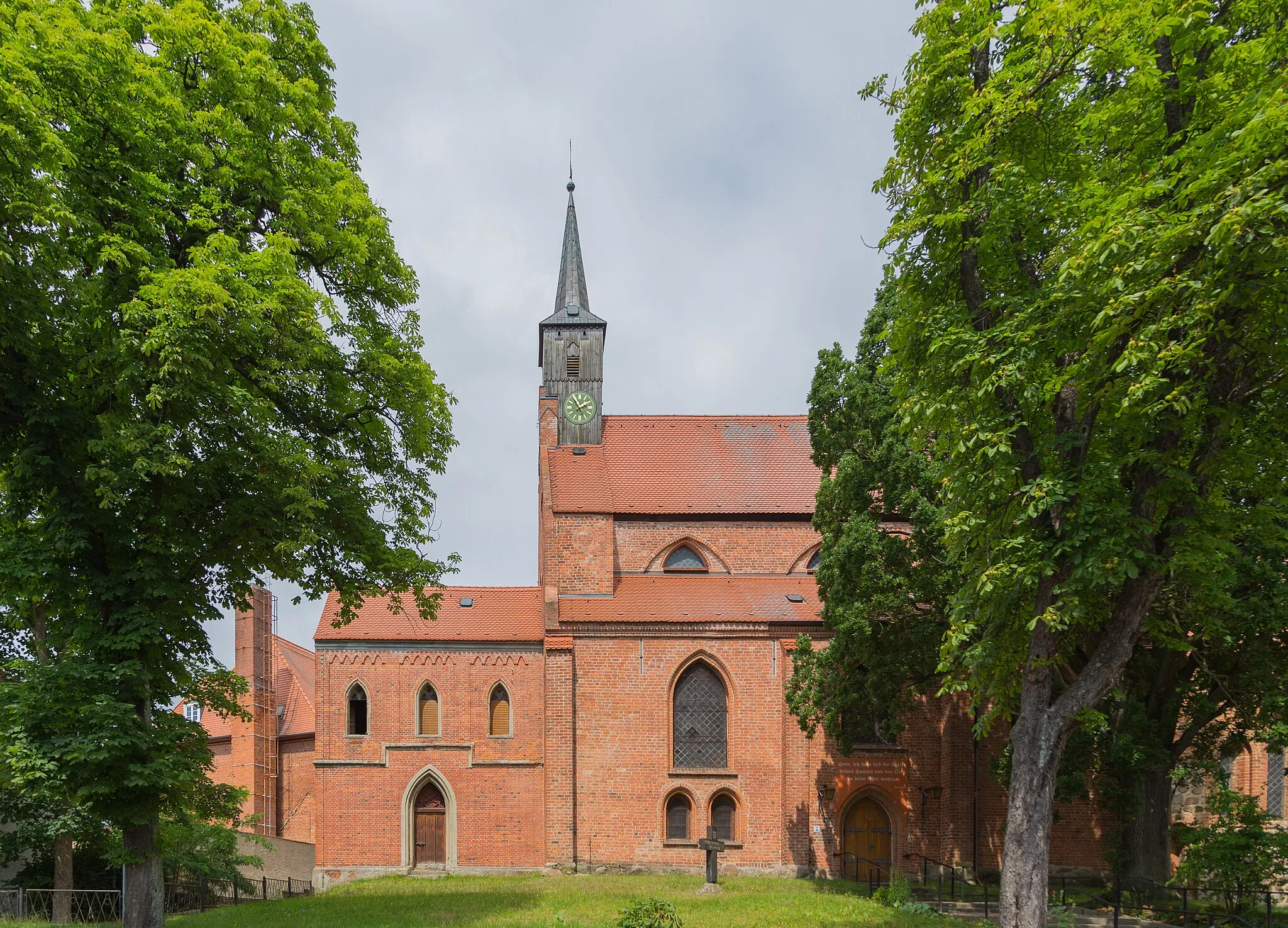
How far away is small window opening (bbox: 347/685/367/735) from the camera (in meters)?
24.5

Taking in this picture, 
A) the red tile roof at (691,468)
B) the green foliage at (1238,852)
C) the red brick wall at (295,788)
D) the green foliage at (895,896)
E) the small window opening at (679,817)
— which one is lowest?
the red brick wall at (295,788)

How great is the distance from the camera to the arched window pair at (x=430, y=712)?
24516 mm

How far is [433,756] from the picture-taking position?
2422 cm

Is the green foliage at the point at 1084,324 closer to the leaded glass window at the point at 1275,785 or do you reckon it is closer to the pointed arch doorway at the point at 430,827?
the leaded glass window at the point at 1275,785

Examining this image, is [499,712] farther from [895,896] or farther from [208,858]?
→ [895,896]

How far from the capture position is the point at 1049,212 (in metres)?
9.26

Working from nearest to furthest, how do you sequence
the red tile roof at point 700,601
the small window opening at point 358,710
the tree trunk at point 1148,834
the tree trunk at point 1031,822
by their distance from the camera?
the tree trunk at point 1031,822, the tree trunk at point 1148,834, the red tile roof at point 700,601, the small window opening at point 358,710

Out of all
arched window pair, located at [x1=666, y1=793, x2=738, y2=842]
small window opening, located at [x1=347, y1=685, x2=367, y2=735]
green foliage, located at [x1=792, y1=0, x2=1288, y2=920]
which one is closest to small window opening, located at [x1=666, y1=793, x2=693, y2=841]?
arched window pair, located at [x1=666, y1=793, x2=738, y2=842]

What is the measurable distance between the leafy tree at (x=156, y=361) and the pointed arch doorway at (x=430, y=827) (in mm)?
12779

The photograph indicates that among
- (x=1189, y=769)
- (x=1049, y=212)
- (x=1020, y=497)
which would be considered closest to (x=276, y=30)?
(x=1049, y=212)

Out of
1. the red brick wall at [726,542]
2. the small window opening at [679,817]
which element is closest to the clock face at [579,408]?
the red brick wall at [726,542]

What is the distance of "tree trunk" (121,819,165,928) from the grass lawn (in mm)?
2915

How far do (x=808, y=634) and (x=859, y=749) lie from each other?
9.79 feet

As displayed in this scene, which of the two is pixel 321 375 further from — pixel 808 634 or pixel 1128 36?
pixel 808 634
